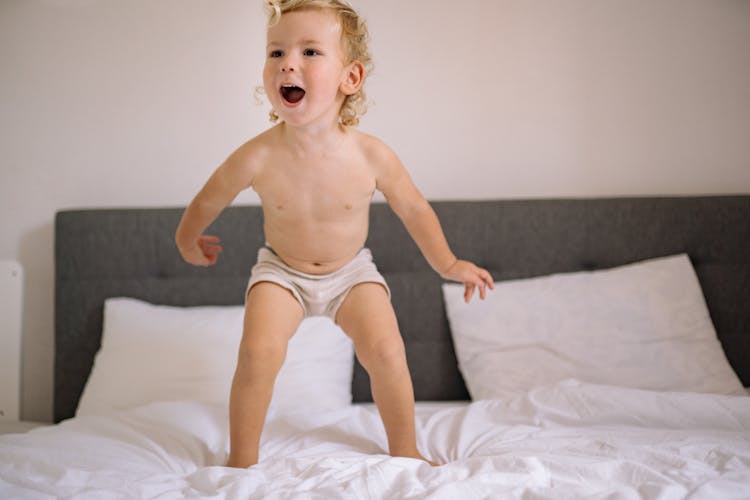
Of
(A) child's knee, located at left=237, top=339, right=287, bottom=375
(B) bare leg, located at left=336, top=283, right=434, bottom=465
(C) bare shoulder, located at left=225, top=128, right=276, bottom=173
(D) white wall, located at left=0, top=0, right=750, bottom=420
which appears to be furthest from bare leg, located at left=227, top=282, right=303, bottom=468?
(D) white wall, located at left=0, top=0, right=750, bottom=420

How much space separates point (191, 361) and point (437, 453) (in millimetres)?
746

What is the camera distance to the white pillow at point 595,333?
6.00 ft

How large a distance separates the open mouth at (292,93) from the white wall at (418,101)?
3.29 feet

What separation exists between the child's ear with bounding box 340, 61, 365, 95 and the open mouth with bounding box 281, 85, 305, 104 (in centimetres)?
10

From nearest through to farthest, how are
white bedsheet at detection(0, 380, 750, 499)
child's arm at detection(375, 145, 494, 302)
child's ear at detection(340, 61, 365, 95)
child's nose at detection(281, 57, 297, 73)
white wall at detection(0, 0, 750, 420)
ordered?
white bedsheet at detection(0, 380, 750, 499), child's nose at detection(281, 57, 297, 73), child's ear at detection(340, 61, 365, 95), child's arm at detection(375, 145, 494, 302), white wall at detection(0, 0, 750, 420)

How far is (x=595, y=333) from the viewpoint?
74.9 inches

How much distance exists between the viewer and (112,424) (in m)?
1.53

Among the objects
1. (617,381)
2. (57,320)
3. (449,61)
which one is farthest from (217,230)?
(617,381)

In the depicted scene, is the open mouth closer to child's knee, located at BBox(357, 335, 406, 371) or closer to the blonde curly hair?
the blonde curly hair

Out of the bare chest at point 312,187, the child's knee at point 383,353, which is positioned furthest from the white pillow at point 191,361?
the bare chest at point 312,187

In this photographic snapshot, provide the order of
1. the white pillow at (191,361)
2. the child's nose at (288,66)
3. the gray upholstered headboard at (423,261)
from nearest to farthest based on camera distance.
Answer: the child's nose at (288,66) → the white pillow at (191,361) → the gray upholstered headboard at (423,261)

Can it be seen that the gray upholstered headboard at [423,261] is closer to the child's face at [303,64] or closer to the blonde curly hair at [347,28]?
the blonde curly hair at [347,28]

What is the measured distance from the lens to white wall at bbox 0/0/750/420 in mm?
2168

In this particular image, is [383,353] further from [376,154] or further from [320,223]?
[376,154]
